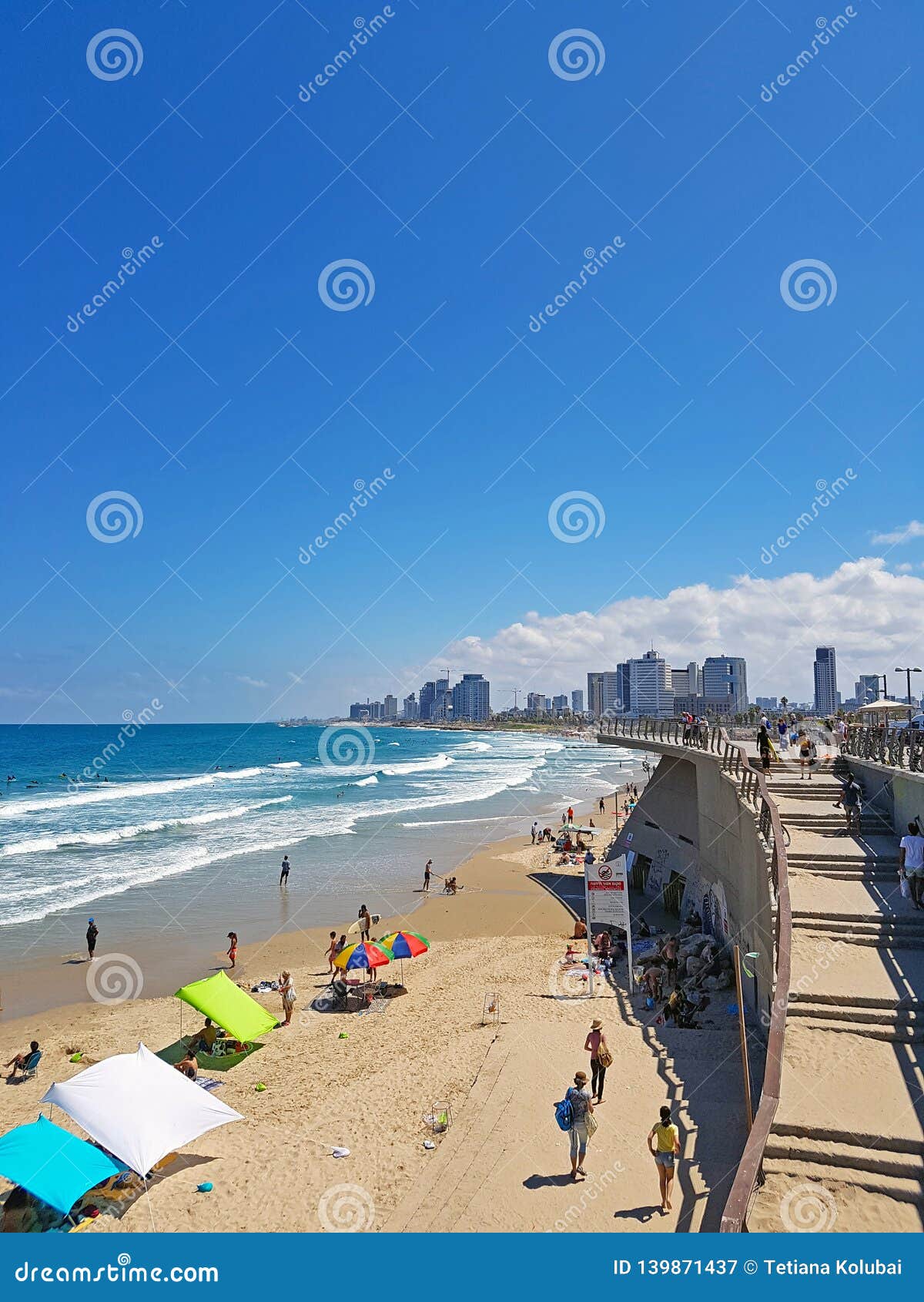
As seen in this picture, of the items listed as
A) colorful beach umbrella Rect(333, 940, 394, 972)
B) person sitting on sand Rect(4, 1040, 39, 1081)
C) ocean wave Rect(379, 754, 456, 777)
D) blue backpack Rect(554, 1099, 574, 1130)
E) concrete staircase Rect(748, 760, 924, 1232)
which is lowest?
ocean wave Rect(379, 754, 456, 777)

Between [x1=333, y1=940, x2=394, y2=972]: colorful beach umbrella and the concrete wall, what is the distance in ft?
25.1

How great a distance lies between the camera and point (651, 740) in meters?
28.3

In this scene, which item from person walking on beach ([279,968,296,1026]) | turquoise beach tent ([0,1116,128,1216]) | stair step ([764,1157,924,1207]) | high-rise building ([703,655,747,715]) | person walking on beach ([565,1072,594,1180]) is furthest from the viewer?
high-rise building ([703,655,747,715])

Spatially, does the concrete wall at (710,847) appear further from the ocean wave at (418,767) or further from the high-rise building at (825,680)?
the high-rise building at (825,680)

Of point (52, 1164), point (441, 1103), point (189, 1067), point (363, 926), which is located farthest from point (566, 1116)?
point (363, 926)

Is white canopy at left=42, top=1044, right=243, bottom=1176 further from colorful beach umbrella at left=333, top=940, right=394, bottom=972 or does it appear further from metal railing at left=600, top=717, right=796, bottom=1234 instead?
colorful beach umbrella at left=333, top=940, right=394, bottom=972

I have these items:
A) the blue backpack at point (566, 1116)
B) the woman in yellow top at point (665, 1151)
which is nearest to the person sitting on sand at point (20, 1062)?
the blue backpack at point (566, 1116)

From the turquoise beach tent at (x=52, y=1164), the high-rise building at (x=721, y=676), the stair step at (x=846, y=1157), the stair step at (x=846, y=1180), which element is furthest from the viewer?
the high-rise building at (x=721, y=676)

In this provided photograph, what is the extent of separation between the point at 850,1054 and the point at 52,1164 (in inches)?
382

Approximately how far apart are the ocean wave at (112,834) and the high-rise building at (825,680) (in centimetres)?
15036

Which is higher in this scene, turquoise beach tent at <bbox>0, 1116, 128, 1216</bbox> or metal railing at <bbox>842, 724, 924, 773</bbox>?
metal railing at <bbox>842, 724, 924, 773</bbox>

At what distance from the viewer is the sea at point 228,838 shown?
85.9ft

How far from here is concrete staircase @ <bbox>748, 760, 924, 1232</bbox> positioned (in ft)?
24.3

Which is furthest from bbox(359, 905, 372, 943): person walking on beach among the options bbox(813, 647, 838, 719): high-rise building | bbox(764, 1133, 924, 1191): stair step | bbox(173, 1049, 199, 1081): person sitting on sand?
bbox(813, 647, 838, 719): high-rise building
